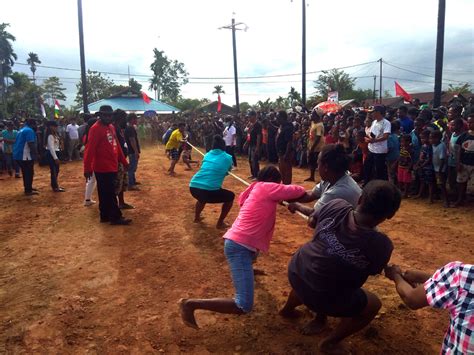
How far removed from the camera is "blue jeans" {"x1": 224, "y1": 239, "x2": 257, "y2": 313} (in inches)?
120

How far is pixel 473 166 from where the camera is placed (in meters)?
6.67

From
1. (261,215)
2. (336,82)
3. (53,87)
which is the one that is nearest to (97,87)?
(53,87)

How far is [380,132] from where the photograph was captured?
7.88m

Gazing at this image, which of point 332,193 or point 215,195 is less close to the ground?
point 332,193

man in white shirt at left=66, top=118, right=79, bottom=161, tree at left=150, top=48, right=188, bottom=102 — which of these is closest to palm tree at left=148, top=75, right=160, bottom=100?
tree at left=150, top=48, right=188, bottom=102

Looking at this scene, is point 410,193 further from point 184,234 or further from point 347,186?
point 347,186

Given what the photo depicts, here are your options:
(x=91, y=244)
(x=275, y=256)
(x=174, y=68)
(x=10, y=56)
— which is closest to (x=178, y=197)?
(x=91, y=244)

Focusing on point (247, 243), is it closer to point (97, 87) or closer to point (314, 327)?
point (314, 327)

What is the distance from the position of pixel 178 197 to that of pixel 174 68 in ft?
189

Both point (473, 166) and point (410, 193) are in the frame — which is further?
point (410, 193)

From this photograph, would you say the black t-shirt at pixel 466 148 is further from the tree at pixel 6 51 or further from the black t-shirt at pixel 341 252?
the tree at pixel 6 51

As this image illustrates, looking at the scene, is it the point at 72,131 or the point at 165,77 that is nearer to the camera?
the point at 72,131

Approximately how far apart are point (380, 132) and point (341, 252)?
609 centimetres

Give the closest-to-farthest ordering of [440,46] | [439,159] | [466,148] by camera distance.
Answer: [466,148] < [439,159] < [440,46]
